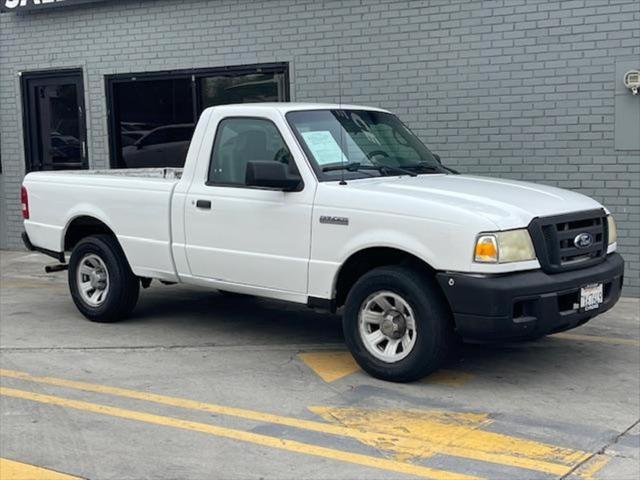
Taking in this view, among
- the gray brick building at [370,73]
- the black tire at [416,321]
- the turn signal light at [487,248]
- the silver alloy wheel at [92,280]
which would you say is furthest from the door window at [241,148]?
the gray brick building at [370,73]

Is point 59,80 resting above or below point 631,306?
above

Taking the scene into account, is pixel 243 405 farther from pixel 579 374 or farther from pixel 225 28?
pixel 225 28

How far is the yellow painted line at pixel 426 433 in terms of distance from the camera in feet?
15.8

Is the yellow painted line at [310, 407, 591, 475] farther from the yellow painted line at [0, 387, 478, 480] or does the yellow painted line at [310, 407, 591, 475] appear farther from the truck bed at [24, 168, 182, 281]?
the truck bed at [24, 168, 182, 281]

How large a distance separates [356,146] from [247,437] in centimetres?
273

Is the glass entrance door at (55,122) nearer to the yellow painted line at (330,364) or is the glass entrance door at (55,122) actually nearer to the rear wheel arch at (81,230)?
the rear wheel arch at (81,230)

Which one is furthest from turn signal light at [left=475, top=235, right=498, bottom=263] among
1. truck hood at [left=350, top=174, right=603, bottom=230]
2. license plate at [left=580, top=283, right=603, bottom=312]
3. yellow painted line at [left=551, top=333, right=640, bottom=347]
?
yellow painted line at [left=551, top=333, right=640, bottom=347]

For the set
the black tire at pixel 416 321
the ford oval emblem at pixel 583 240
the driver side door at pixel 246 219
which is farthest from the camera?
the driver side door at pixel 246 219

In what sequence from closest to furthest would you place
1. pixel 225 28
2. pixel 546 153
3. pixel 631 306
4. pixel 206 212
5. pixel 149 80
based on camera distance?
pixel 206 212
pixel 631 306
pixel 546 153
pixel 225 28
pixel 149 80

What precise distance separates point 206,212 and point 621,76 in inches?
190

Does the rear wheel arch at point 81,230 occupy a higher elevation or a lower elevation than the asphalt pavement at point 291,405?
higher

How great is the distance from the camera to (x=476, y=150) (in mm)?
9992

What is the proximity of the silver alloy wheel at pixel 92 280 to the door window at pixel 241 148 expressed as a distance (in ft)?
5.67

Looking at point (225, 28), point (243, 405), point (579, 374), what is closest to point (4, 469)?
point (243, 405)
